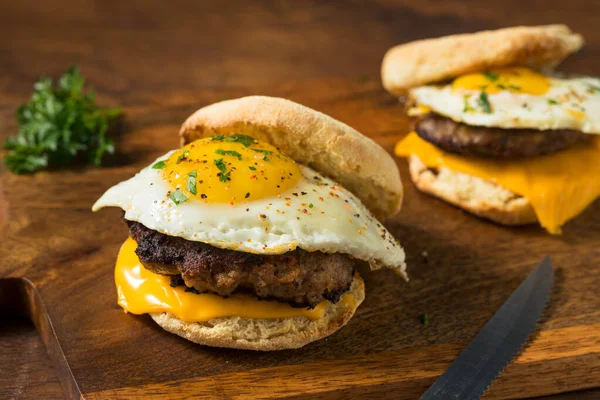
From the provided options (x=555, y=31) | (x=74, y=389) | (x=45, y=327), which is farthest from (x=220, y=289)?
(x=555, y=31)

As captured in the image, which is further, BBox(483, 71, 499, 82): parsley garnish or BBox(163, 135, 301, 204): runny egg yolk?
BBox(483, 71, 499, 82): parsley garnish

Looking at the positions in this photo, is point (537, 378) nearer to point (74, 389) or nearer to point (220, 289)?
point (220, 289)

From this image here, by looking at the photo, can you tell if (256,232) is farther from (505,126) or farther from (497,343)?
(505,126)

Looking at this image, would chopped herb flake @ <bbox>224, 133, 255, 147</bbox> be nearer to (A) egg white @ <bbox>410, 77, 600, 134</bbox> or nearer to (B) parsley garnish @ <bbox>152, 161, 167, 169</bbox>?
(B) parsley garnish @ <bbox>152, 161, 167, 169</bbox>

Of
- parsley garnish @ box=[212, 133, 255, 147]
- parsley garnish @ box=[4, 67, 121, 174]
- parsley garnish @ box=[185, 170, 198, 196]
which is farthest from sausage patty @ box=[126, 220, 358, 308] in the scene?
parsley garnish @ box=[4, 67, 121, 174]

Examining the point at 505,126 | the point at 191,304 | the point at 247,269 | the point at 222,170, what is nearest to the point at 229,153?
the point at 222,170

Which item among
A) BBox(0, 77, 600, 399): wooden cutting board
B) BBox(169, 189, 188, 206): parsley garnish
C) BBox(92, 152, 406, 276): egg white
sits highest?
BBox(169, 189, 188, 206): parsley garnish
